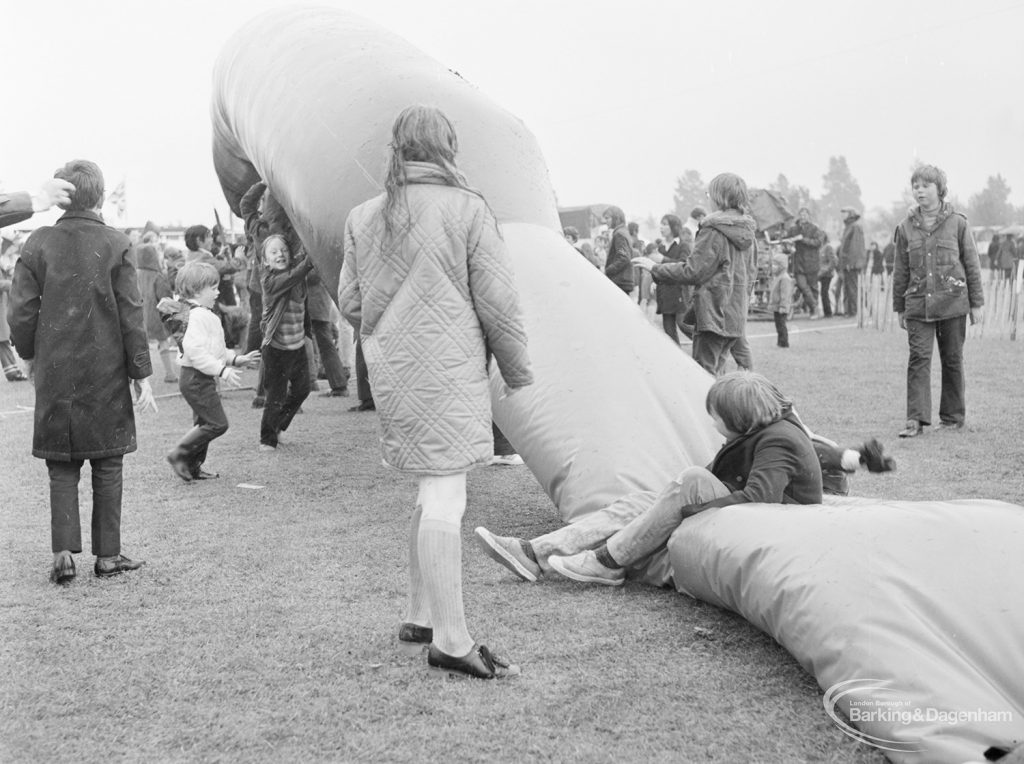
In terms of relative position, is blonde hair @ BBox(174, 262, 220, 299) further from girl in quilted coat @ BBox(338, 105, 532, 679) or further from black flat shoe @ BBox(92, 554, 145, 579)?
girl in quilted coat @ BBox(338, 105, 532, 679)

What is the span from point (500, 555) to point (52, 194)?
7.77 feet

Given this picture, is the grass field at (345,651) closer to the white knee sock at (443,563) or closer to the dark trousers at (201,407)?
the white knee sock at (443,563)

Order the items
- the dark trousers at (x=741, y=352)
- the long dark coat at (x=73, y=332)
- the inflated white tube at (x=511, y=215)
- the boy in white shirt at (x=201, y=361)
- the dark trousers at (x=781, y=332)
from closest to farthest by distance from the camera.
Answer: the long dark coat at (x=73, y=332) < the inflated white tube at (x=511, y=215) < the boy in white shirt at (x=201, y=361) < the dark trousers at (x=741, y=352) < the dark trousers at (x=781, y=332)

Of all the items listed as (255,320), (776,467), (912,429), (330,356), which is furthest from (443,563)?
(255,320)

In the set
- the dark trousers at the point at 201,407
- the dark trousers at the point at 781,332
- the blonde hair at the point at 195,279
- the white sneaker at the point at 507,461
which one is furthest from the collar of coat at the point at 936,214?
the dark trousers at the point at 781,332

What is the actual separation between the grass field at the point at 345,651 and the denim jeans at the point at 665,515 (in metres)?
0.18

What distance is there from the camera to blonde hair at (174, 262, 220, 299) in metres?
6.58

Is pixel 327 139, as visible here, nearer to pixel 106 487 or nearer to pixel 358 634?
pixel 106 487

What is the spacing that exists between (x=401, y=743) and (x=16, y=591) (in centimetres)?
233

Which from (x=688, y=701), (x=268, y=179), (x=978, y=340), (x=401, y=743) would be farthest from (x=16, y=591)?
(x=978, y=340)

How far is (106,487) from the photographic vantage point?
4.69 meters

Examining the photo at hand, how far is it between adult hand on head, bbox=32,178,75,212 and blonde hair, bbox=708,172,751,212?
403 cm

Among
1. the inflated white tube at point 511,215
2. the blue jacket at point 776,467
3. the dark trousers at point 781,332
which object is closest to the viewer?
the blue jacket at point 776,467

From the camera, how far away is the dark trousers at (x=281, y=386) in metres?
7.60
